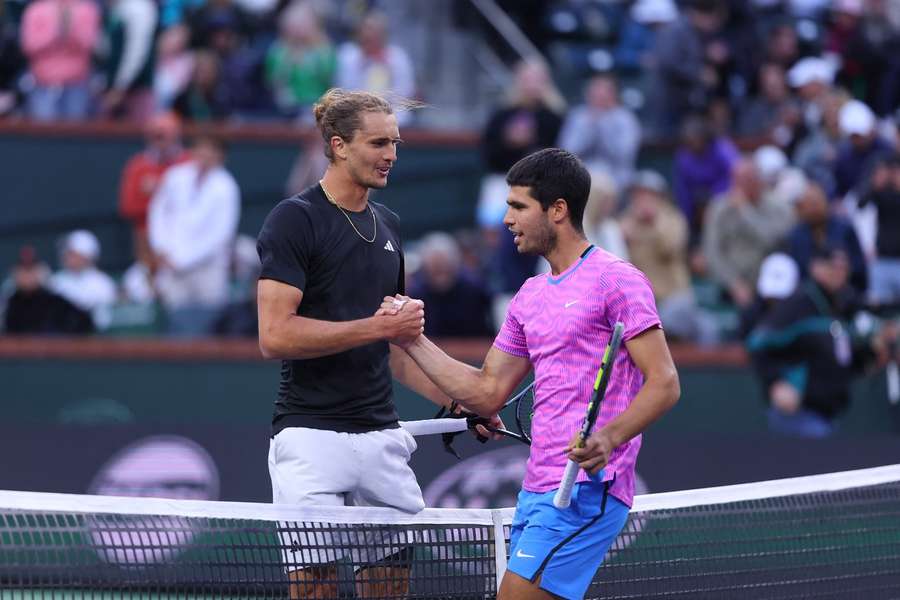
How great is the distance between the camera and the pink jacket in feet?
47.3

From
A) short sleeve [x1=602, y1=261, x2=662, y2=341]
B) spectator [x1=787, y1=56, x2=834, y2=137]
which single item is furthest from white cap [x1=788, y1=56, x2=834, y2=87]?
short sleeve [x1=602, y1=261, x2=662, y2=341]

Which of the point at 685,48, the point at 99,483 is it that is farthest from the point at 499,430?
the point at 685,48

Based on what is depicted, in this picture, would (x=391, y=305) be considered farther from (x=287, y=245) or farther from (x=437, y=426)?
(x=437, y=426)

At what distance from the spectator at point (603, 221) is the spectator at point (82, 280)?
4.01 metres

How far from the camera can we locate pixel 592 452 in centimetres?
484

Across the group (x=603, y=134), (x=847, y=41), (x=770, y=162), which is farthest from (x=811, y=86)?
(x=603, y=134)

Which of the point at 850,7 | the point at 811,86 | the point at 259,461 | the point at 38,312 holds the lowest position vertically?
the point at 259,461

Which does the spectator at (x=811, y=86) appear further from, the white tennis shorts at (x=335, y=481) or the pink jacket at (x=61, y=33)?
the white tennis shorts at (x=335, y=481)

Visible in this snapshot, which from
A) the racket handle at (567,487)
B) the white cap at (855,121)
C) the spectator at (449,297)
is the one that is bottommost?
the spectator at (449,297)

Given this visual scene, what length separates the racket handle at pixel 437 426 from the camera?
19.5 feet

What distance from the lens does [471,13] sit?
57.9 feet

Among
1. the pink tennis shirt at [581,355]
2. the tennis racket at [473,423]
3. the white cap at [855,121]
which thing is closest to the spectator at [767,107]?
the white cap at [855,121]

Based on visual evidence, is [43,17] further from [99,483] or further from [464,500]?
[464,500]

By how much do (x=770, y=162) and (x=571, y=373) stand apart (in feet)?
28.1
